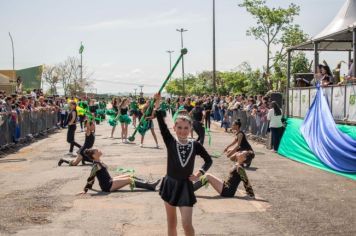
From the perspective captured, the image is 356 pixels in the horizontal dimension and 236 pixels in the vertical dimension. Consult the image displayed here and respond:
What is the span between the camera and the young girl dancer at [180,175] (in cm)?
522

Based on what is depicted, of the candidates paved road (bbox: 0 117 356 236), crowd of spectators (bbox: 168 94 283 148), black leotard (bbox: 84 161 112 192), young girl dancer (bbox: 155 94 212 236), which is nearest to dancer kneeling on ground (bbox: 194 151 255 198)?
paved road (bbox: 0 117 356 236)

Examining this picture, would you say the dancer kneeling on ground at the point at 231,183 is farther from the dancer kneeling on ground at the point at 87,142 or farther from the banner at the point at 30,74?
the banner at the point at 30,74

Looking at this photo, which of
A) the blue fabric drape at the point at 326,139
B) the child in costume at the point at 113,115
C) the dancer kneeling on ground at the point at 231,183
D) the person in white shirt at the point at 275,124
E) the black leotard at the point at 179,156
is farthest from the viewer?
the child in costume at the point at 113,115

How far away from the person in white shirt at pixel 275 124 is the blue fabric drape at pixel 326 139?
4.41 feet

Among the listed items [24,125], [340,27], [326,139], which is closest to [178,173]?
[326,139]

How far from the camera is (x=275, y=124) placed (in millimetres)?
17406

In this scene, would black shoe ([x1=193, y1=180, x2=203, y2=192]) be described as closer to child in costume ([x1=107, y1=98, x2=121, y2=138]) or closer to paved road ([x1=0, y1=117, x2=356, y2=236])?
paved road ([x1=0, y1=117, x2=356, y2=236])

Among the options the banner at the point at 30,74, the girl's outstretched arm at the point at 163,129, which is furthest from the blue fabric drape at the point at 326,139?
the banner at the point at 30,74

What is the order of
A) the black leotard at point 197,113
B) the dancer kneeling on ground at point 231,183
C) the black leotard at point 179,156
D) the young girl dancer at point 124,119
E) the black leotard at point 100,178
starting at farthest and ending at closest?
1. the young girl dancer at point 124,119
2. the black leotard at point 197,113
3. the black leotard at point 100,178
4. the dancer kneeling on ground at point 231,183
5. the black leotard at point 179,156

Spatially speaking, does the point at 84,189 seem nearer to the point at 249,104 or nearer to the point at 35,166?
the point at 35,166

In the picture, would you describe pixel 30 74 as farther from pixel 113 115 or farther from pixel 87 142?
pixel 87 142

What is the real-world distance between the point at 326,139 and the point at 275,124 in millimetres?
3507

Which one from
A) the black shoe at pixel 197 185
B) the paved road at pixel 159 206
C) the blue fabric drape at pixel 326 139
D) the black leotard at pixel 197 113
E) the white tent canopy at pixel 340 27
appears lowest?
the paved road at pixel 159 206

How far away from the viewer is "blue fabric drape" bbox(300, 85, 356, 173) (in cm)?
1253
